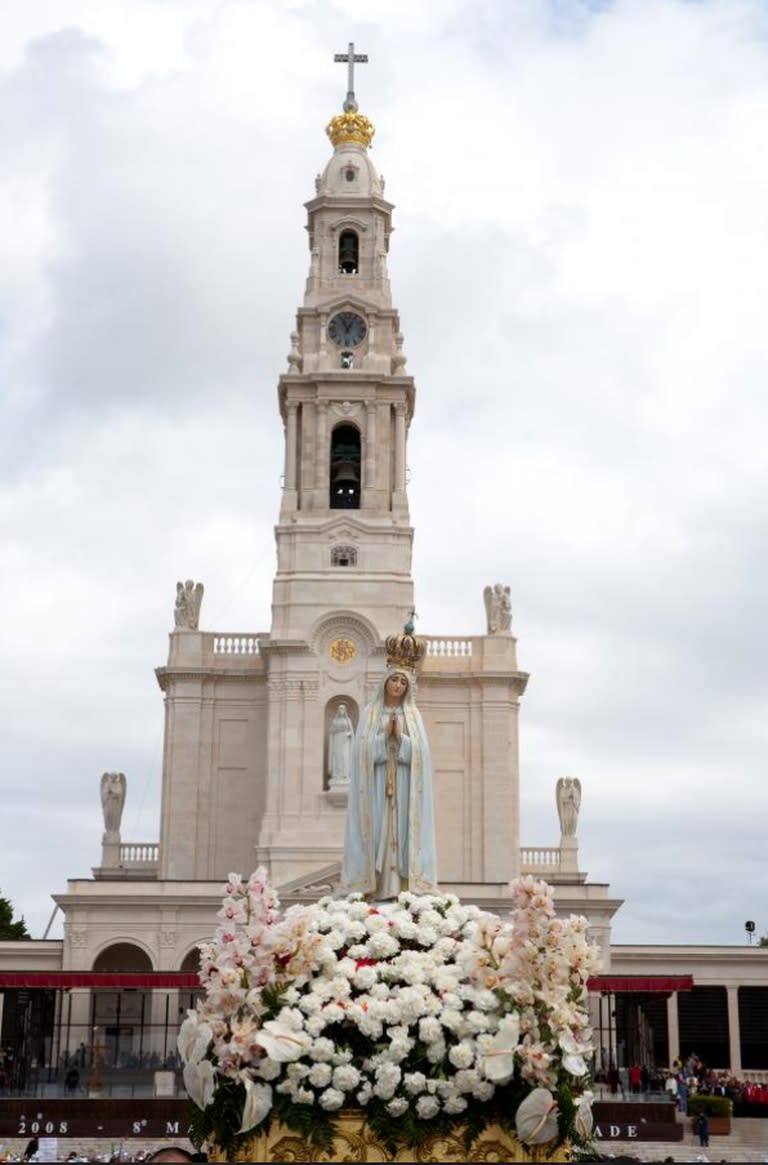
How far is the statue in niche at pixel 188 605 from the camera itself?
194 ft

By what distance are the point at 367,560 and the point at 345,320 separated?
9.65 meters

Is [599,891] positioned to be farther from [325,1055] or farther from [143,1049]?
[325,1055]

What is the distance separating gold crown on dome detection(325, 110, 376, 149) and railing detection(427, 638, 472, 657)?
20.1m

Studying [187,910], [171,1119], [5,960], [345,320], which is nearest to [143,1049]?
[187,910]

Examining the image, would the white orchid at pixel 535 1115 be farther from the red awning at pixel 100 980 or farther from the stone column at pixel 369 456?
the stone column at pixel 369 456

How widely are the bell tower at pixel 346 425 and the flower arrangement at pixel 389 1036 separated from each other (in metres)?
46.0

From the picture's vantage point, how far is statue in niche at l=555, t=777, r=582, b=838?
59812 mm

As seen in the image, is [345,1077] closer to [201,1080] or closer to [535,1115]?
[201,1080]

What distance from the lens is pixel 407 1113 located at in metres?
10.6

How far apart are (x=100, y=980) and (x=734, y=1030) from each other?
84.2 ft

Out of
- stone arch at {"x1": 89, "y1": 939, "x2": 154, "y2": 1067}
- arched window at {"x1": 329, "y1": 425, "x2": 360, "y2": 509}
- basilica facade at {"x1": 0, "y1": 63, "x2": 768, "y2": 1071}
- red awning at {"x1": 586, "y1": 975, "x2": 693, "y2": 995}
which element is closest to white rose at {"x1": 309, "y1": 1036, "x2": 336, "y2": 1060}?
red awning at {"x1": 586, "y1": 975, "x2": 693, "y2": 995}

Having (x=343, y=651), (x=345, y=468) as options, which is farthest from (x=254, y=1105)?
(x=345, y=468)

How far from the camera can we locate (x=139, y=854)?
6028 centimetres

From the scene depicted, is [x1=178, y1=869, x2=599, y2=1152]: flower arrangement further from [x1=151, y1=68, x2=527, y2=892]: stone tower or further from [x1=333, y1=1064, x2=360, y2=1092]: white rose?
[x1=151, y1=68, x2=527, y2=892]: stone tower
